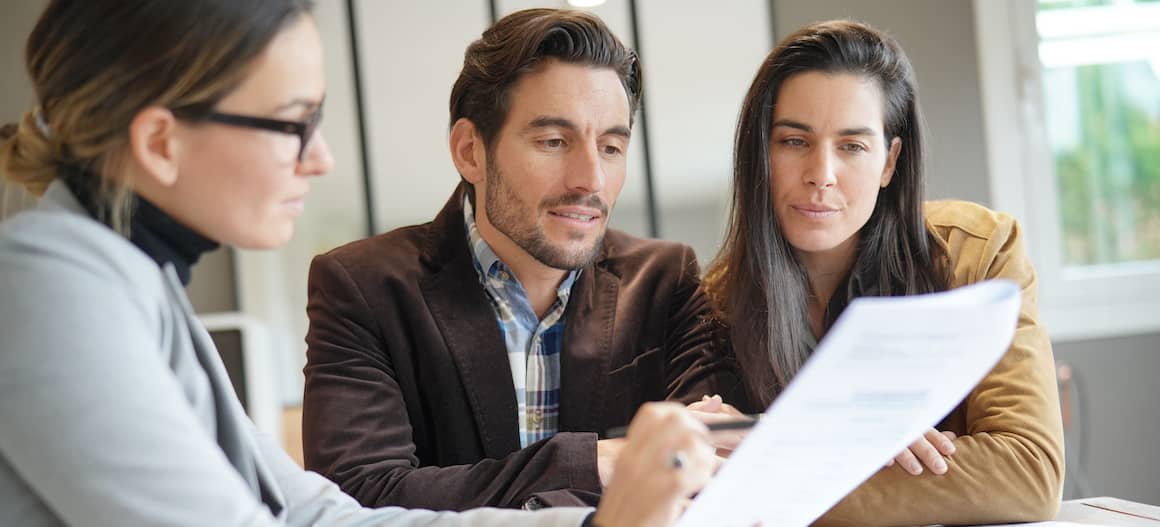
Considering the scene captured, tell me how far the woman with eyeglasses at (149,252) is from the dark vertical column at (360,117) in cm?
273

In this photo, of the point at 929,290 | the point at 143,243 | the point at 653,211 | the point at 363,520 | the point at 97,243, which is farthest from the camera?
the point at 653,211

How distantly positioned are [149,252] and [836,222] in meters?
1.13

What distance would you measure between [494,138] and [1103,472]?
258cm

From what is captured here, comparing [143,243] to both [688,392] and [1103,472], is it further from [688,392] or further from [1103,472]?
[1103,472]

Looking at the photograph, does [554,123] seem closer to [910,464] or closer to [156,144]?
[910,464]

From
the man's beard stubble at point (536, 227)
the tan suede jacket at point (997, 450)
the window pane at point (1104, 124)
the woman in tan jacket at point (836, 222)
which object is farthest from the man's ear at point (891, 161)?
the window pane at point (1104, 124)

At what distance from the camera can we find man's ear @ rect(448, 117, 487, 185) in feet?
6.14

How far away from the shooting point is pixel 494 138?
182 centimetres

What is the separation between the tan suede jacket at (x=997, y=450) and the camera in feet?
4.53

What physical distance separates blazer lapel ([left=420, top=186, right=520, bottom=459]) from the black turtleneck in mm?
746

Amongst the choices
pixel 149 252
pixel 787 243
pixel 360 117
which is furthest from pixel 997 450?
pixel 360 117

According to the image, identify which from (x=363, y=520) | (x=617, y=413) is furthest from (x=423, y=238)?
(x=363, y=520)

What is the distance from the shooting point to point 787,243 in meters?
1.78

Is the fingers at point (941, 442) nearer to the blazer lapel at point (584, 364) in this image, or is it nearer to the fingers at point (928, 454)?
the fingers at point (928, 454)
